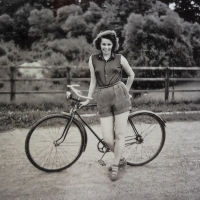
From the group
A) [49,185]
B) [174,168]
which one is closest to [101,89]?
[49,185]

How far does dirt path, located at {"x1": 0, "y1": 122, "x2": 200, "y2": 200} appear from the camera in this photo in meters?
2.74

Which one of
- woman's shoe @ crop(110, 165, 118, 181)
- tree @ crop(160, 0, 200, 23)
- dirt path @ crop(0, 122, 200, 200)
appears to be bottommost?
dirt path @ crop(0, 122, 200, 200)

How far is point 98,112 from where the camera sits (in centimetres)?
314

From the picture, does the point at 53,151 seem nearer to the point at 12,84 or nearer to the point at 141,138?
the point at 141,138

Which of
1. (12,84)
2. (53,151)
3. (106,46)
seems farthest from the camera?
(12,84)

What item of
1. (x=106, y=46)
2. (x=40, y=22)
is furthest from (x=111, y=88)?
(x=40, y=22)

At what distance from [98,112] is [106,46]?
802mm

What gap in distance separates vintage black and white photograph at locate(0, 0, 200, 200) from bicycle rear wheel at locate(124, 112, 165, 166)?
1cm

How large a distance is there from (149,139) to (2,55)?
10.3 metres

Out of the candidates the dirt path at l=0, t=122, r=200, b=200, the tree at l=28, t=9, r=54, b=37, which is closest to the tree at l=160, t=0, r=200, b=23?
the tree at l=28, t=9, r=54, b=37

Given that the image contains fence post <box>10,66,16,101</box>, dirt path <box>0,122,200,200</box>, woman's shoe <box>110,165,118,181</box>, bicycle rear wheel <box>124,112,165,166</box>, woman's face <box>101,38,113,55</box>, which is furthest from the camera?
fence post <box>10,66,16,101</box>

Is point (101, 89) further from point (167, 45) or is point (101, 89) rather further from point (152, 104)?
point (167, 45)

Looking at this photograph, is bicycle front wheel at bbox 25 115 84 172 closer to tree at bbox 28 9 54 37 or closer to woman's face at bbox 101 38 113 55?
woman's face at bbox 101 38 113 55

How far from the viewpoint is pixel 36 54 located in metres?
12.6
